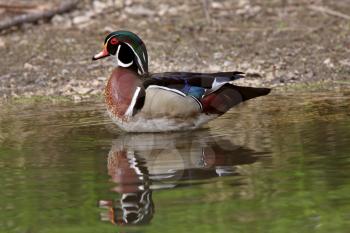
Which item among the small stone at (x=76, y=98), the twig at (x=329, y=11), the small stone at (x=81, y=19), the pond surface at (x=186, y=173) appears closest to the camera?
the pond surface at (x=186, y=173)

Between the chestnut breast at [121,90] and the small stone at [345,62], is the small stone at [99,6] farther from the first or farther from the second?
the chestnut breast at [121,90]

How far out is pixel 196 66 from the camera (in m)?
11.4

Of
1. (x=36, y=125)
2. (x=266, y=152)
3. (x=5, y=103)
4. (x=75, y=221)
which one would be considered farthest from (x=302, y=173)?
(x=5, y=103)

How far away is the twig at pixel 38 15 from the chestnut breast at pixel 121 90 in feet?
14.7

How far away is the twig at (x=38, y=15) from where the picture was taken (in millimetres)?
12648

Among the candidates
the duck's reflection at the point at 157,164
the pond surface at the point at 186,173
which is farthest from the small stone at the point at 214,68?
the duck's reflection at the point at 157,164

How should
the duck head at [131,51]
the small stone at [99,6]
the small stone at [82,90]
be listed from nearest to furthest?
1. the duck head at [131,51]
2. the small stone at [82,90]
3. the small stone at [99,6]

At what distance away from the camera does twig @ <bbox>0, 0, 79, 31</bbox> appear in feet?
41.5

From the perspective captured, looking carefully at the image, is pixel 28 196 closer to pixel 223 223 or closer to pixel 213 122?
pixel 223 223

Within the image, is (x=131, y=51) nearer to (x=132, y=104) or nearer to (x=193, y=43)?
(x=132, y=104)

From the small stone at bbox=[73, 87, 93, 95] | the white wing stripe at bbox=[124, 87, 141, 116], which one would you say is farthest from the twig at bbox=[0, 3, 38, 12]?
the white wing stripe at bbox=[124, 87, 141, 116]

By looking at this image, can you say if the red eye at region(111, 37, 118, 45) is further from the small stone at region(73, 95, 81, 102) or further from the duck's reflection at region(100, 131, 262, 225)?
the small stone at region(73, 95, 81, 102)

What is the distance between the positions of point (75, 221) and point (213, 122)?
3351mm

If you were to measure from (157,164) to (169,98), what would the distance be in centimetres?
144
